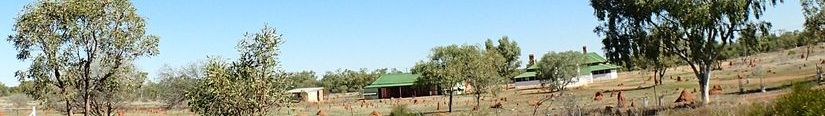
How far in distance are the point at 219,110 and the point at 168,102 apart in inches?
2229

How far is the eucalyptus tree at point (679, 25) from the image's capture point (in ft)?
107

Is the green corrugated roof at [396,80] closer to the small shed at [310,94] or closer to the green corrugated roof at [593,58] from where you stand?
the small shed at [310,94]

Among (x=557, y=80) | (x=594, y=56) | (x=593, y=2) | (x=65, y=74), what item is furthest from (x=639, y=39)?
(x=594, y=56)

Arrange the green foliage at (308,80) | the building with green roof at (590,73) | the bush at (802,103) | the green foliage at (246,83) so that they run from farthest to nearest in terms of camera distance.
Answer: the green foliage at (308,80), the building with green roof at (590,73), the green foliage at (246,83), the bush at (802,103)

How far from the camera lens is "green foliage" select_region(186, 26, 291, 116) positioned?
59.8 feet

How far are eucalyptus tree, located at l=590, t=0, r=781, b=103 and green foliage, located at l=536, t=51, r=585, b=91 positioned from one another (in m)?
43.4

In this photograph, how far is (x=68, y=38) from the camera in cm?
2081

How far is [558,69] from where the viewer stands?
8056 cm

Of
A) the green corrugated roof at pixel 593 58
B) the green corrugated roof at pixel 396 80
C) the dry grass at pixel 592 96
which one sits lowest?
the dry grass at pixel 592 96

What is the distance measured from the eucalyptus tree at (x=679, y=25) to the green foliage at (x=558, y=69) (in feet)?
142

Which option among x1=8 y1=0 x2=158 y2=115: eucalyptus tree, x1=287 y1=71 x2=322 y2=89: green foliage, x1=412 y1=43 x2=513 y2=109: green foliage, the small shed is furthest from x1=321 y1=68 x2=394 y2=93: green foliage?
x1=8 y1=0 x2=158 y2=115: eucalyptus tree

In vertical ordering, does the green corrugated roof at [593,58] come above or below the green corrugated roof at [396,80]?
above

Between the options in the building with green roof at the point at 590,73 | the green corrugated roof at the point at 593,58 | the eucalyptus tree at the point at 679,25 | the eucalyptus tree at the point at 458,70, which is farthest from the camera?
the green corrugated roof at the point at 593,58

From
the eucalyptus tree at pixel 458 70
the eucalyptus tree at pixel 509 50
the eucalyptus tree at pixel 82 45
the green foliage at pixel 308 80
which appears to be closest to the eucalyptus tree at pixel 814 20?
the eucalyptus tree at pixel 458 70
